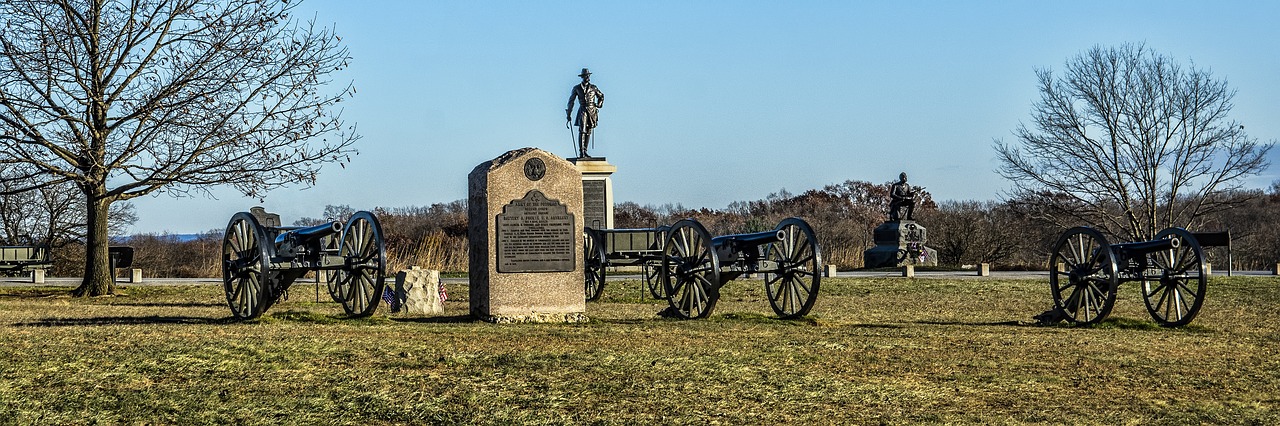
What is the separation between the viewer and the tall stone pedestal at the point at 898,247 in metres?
28.4

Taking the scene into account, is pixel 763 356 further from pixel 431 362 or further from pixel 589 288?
pixel 589 288

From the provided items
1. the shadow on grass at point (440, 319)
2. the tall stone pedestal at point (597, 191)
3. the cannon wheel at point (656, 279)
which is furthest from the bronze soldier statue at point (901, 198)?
the shadow on grass at point (440, 319)

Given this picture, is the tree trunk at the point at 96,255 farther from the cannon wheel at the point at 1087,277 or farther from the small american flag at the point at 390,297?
the cannon wheel at the point at 1087,277

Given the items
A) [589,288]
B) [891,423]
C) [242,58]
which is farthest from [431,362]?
[242,58]

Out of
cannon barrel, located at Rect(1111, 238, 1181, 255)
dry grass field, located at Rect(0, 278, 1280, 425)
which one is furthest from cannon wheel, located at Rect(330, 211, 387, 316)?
cannon barrel, located at Rect(1111, 238, 1181, 255)

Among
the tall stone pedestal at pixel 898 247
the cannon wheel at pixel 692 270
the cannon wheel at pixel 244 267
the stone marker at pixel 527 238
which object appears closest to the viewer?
the stone marker at pixel 527 238

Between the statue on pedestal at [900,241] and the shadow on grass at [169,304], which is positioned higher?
the statue on pedestal at [900,241]

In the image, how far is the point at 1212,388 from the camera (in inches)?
295

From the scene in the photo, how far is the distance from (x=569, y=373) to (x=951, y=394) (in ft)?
6.80

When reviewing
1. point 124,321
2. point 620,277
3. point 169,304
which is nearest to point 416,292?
point 124,321

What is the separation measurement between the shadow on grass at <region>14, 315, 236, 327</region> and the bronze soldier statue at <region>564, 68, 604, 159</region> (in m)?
14.5

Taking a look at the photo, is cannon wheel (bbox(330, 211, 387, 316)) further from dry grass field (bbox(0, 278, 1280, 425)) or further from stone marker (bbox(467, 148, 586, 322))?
stone marker (bbox(467, 148, 586, 322))

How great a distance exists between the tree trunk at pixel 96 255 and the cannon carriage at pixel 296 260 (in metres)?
6.02

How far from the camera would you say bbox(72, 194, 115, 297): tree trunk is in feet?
57.4
